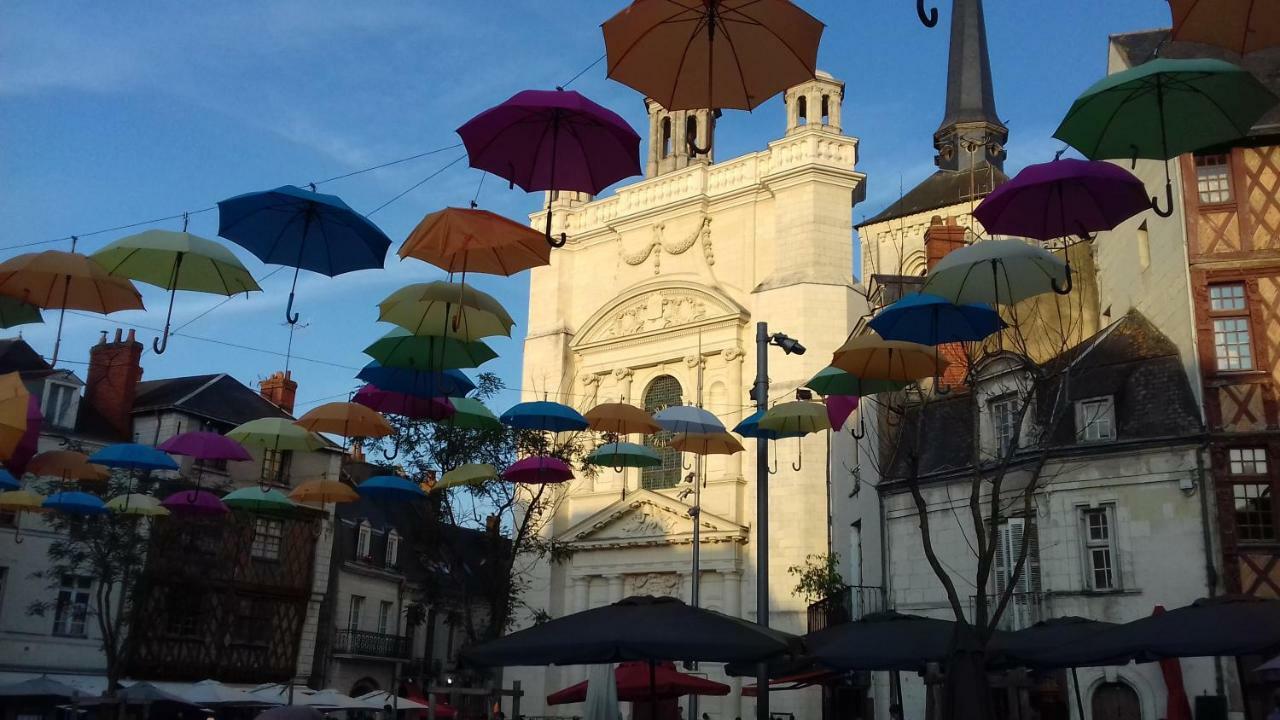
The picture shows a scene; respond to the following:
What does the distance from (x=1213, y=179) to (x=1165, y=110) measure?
1120cm

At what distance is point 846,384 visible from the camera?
44.8ft

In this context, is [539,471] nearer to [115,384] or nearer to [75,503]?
[75,503]

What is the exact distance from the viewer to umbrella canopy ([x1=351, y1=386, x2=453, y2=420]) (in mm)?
16250

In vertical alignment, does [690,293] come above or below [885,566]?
above

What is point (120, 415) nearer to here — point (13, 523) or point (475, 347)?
point (13, 523)

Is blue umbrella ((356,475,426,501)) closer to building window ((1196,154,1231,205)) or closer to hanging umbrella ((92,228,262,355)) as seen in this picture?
hanging umbrella ((92,228,262,355))

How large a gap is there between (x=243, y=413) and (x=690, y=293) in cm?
1386

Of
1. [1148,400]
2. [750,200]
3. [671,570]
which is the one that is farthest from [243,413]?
[1148,400]

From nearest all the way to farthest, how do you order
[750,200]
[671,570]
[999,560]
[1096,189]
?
[1096,189], [999,560], [671,570], [750,200]

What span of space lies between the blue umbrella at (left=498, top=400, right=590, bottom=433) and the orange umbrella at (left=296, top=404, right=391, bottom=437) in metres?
2.04

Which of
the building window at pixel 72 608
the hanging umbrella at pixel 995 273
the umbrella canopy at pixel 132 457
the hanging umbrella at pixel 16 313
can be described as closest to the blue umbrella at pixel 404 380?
the hanging umbrella at pixel 16 313

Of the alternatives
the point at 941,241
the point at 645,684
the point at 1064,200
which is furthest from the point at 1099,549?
the point at 1064,200

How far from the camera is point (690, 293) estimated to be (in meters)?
35.4

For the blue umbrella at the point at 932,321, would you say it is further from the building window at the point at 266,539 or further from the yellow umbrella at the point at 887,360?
the building window at the point at 266,539
